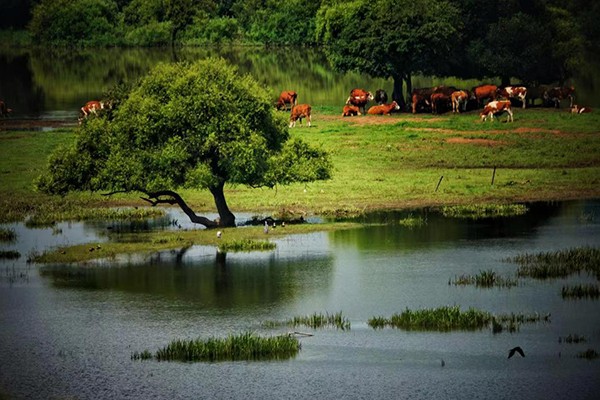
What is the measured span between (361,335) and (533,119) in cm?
4247

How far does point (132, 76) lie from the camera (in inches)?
4402

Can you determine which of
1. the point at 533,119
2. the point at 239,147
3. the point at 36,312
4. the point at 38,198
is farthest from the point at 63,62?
the point at 36,312

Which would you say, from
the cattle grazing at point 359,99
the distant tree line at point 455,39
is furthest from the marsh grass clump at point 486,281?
the distant tree line at point 455,39

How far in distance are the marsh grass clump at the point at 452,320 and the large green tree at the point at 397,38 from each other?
49.4 m

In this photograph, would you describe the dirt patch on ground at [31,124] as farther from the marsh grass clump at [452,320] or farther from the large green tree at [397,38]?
the marsh grass clump at [452,320]

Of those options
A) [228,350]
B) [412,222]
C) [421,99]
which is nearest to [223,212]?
[412,222]

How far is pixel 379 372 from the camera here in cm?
2991

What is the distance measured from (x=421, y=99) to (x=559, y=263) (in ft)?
141

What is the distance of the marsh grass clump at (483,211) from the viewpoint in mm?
48969

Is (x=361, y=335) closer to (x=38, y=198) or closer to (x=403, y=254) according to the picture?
(x=403, y=254)

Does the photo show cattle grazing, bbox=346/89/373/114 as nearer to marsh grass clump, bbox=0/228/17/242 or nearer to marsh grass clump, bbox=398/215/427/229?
marsh grass clump, bbox=398/215/427/229

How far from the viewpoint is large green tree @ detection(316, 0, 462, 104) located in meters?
82.8

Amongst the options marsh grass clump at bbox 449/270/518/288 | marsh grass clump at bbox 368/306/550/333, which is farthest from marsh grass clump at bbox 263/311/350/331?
marsh grass clump at bbox 449/270/518/288

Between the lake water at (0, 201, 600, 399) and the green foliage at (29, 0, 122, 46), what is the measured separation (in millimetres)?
124944
